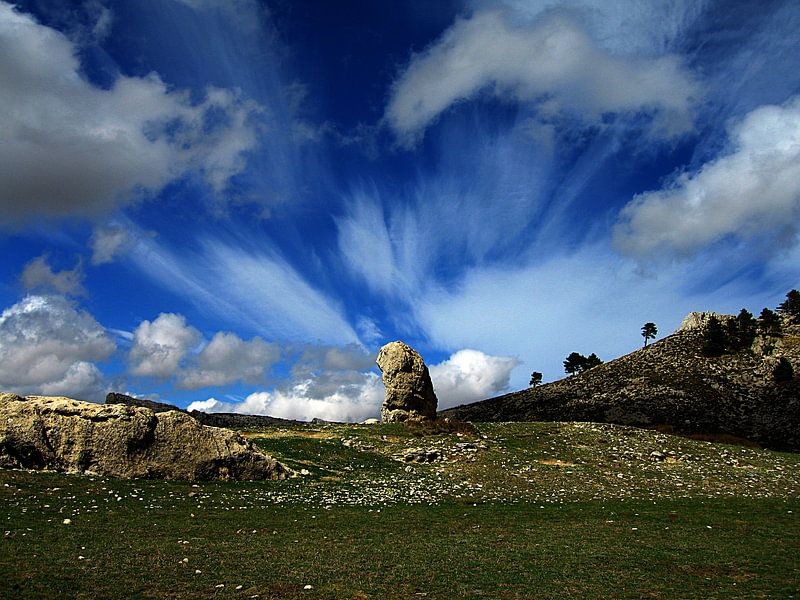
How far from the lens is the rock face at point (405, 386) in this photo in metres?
55.6

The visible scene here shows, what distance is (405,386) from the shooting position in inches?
2200

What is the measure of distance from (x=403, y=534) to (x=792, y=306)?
186m

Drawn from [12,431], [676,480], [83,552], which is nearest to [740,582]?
[83,552]

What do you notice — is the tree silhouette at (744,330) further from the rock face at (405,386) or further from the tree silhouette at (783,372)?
the rock face at (405,386)

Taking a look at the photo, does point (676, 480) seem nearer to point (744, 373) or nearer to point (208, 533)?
point (208, 533)

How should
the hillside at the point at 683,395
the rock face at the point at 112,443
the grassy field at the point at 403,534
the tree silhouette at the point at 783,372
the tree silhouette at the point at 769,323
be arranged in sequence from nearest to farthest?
the grassy field at the point at 403,534 → the rock face at the point at 112,443 → the hillside at the point at 683,395 → the tree silhouette at the point at 783,372 → the tree silhouette at the point at 769,323

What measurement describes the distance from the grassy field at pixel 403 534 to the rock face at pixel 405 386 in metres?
18.4

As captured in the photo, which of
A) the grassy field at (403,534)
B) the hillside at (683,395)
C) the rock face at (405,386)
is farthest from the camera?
the hillside at (683,395)

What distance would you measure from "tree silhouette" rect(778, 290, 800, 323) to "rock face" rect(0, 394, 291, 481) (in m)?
178

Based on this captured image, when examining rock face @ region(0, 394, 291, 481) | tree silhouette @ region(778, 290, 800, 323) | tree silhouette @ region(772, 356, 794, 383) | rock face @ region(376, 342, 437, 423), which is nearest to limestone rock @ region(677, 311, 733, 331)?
tree silhouette @ region(778, 290, 800, 323)

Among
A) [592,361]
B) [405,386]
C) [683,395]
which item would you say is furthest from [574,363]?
[405,386]

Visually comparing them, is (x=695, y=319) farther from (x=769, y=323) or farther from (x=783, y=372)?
(x=783, y=372)

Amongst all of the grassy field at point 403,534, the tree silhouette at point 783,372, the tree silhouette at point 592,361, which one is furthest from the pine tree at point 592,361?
the grassy field at point 403,534

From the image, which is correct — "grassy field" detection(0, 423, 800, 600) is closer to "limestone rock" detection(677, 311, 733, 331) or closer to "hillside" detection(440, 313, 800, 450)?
"hillside" detection(440, 313, 800, 450)
